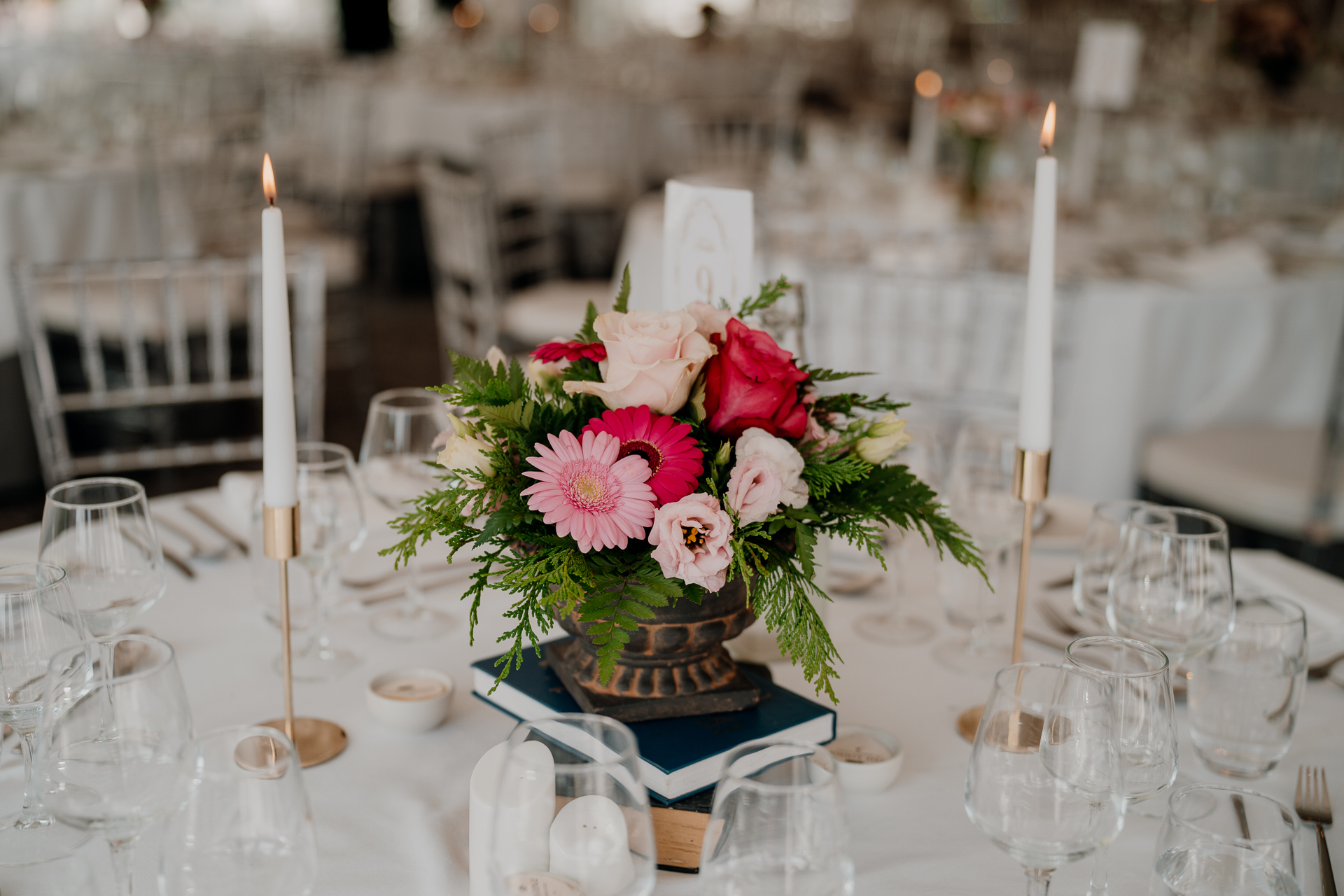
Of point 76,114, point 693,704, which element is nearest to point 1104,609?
point 693,704

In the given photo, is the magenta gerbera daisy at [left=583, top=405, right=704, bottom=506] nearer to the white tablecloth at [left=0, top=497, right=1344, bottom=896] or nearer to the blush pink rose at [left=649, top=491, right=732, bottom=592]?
the blush pink rose at [left=649, top=491, right=732, bottom=592]

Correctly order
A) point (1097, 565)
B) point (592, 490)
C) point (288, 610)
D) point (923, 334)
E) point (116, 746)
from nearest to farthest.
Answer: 1. point (116, 746)
2. point (592, 490)
3. point (288, 610)
4. point (1097, 565)
5. point (923, 334)

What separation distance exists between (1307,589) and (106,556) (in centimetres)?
125

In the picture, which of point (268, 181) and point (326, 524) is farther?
point (326, 524)

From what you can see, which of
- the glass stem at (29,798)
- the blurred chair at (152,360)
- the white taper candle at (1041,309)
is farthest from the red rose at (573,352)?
the blurred chair at (152,360)

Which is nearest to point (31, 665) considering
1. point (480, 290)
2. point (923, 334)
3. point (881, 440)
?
point (881, 440)

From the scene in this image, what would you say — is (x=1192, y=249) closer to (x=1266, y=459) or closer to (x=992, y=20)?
(x=1266, y=459)

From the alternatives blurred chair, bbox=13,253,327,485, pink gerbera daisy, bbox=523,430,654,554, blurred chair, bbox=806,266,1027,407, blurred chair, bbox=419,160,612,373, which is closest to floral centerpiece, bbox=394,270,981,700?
pink gerbera daisy, bbox=523,430,654,554

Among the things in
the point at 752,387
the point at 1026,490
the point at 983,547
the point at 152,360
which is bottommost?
the point at 152,360

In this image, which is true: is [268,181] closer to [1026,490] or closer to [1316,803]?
[1026,490]

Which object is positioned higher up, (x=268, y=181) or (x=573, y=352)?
(x=268, y=181)

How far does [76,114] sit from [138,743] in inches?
183

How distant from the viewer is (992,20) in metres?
10.0

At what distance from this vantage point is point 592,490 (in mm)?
780
